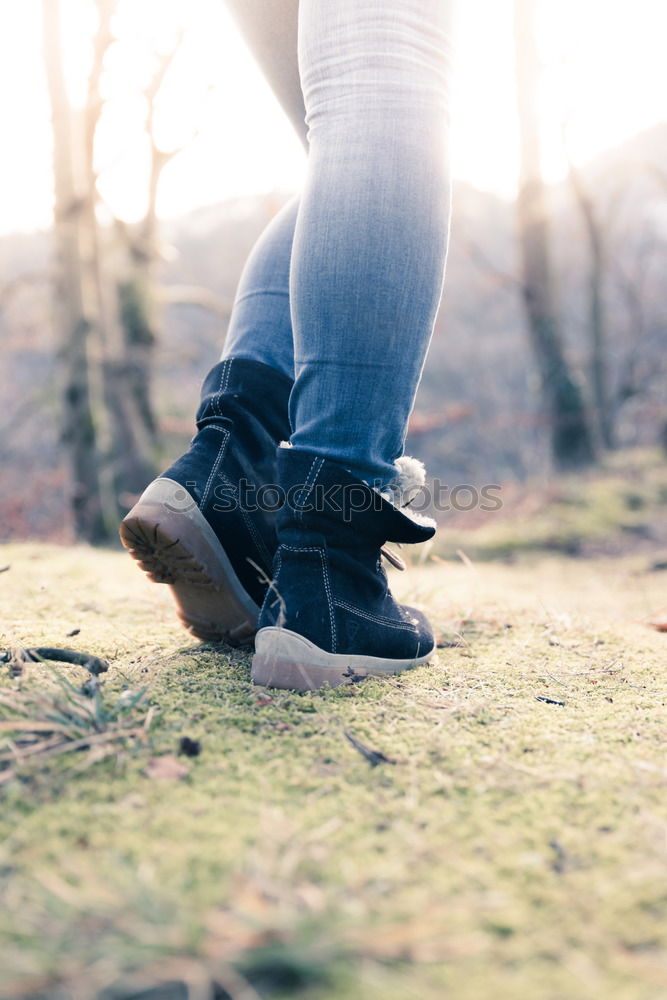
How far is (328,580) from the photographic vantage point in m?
1.10

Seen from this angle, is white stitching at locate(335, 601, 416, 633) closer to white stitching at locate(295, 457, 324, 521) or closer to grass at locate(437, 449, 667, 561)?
white stitching at locate(295, 457, 324, 521)

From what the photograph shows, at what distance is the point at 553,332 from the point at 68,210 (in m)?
4.41

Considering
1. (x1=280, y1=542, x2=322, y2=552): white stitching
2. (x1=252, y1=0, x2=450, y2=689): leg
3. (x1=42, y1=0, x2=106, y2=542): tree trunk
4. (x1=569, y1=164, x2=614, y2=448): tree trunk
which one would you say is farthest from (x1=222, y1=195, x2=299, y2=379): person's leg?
(x1=569, y1=164, x2=614, y2=448): tree trunk

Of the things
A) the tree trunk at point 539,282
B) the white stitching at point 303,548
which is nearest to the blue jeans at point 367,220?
the white stitching at point 303,548

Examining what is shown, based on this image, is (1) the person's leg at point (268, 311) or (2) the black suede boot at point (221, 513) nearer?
(2) the black suede boot at point (221, 513)

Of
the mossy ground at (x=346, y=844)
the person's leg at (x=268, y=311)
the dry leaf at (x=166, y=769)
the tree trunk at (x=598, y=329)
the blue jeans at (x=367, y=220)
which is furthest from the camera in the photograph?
Answer: the tree trunk at (x=598, y=329)

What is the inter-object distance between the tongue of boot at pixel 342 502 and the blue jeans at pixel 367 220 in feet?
0.08

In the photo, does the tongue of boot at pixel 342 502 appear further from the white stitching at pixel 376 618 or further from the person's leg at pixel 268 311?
the person's leg at pixel 268 311

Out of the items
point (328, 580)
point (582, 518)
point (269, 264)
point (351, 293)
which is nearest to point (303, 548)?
point (328, 580)

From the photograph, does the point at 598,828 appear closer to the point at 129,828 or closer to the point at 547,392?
the point at 129,828

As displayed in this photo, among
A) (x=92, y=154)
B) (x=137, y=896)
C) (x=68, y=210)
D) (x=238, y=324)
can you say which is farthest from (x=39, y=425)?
(x=137, y=896)

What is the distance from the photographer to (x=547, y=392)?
6.96 metres

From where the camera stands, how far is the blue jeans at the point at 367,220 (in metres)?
1.01

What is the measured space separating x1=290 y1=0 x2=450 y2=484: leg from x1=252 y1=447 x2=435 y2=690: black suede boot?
6 centimetres
